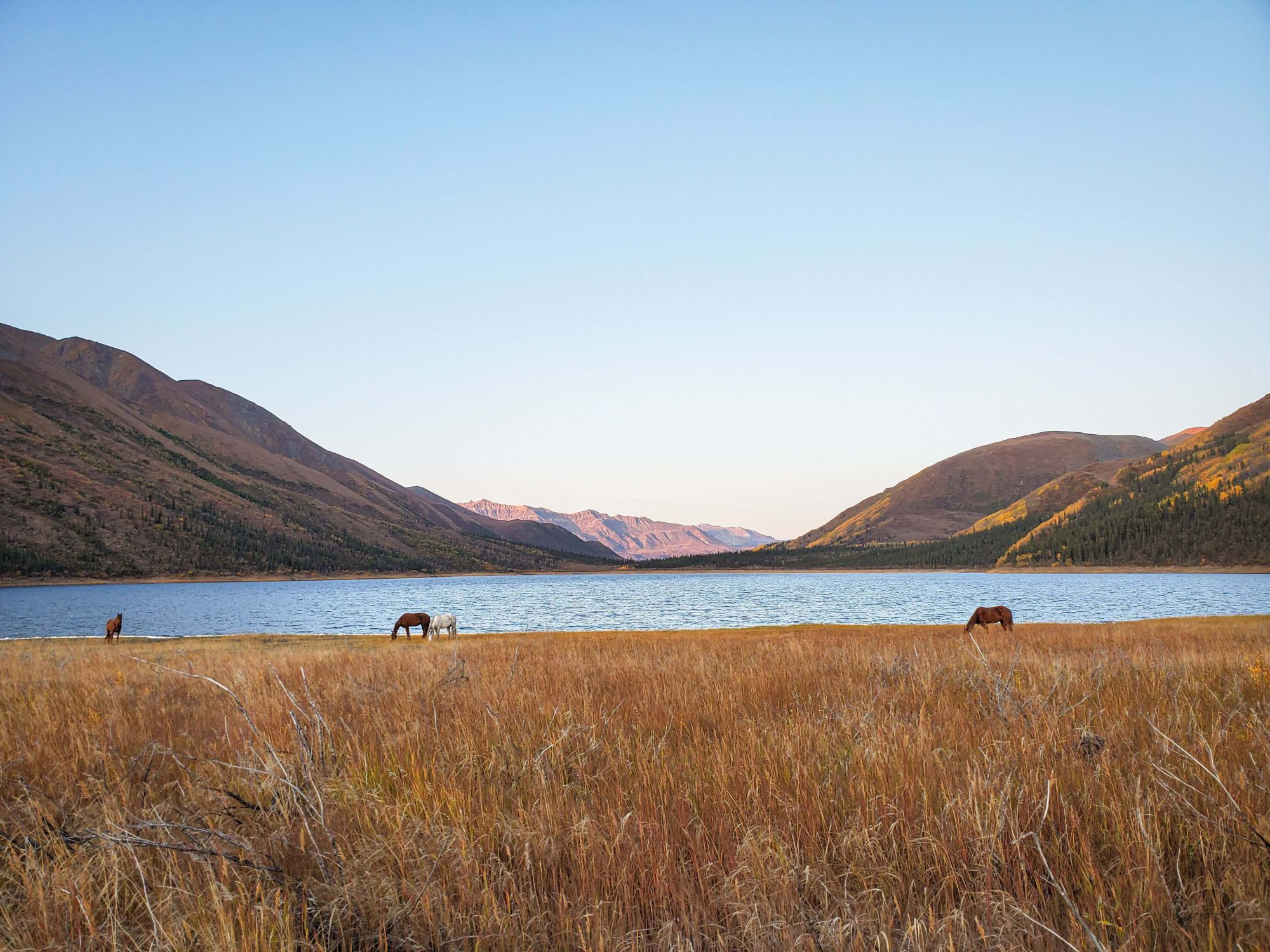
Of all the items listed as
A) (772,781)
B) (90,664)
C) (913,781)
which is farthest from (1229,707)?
(90,664)

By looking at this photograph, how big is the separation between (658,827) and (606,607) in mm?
79374

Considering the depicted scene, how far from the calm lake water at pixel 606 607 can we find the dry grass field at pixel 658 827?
40.8 metres

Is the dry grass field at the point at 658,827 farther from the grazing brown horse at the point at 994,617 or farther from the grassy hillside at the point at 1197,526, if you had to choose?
the grassy hillside at the point at 1197,526

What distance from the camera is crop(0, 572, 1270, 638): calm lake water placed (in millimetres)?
55438

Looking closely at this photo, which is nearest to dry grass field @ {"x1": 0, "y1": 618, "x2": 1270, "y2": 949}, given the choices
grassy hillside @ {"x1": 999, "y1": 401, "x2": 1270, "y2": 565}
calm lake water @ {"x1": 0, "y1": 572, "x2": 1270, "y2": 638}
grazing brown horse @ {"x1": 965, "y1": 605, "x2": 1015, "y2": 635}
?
grazing brown horse @ {"x1": 965, "y1": 605, "x2": 1015, "y2": 635}

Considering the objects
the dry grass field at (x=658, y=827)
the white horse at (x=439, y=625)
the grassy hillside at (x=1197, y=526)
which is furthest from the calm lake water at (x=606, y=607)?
the dry grass field at (x=658, y=827)

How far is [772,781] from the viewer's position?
4.21 m

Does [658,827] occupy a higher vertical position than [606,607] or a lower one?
higher

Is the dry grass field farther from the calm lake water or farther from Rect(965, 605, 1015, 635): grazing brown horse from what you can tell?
the calm lake water

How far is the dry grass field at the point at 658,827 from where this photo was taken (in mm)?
2789

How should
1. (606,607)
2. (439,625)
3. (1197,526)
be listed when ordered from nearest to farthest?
(439,625)
(606,607)
(1197,526)

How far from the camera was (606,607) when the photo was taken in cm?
8169

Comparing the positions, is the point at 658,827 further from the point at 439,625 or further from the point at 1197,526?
the point at 1197,526

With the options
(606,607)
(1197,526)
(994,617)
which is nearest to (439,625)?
(994,617)
